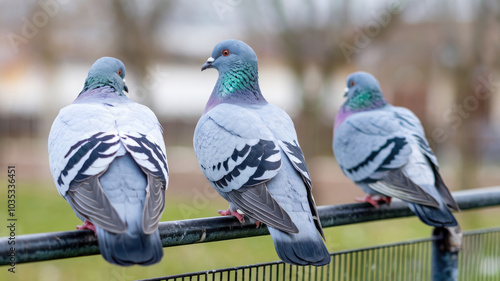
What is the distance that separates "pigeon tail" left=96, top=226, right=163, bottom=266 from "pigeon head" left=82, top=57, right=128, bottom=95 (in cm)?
120

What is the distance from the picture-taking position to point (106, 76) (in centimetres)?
Answer: 299

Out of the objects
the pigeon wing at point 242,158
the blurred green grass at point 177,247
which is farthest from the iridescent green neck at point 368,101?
the blurred green grass at point 177,247

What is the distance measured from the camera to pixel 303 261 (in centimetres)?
212

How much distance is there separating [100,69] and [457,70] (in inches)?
216

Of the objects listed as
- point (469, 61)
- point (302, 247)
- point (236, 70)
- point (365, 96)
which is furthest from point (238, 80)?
point (469, 61)

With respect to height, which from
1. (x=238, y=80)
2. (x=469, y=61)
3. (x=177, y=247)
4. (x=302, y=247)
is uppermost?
(x=238, y=80)

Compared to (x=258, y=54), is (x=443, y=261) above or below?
below

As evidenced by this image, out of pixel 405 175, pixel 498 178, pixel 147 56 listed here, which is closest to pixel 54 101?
pixel 147 56

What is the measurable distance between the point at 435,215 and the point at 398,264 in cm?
33

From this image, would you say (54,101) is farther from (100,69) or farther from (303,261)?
(303,261)

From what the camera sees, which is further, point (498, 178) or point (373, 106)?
point (498, 178)

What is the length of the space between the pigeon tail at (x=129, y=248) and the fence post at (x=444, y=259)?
1.79 m

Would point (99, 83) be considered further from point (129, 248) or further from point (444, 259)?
point (444, 259)

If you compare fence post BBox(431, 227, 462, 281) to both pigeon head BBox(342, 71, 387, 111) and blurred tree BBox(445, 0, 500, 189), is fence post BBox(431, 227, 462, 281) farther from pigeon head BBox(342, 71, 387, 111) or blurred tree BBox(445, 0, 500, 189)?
blurred tree BBox(445, 0, 500, 189)
